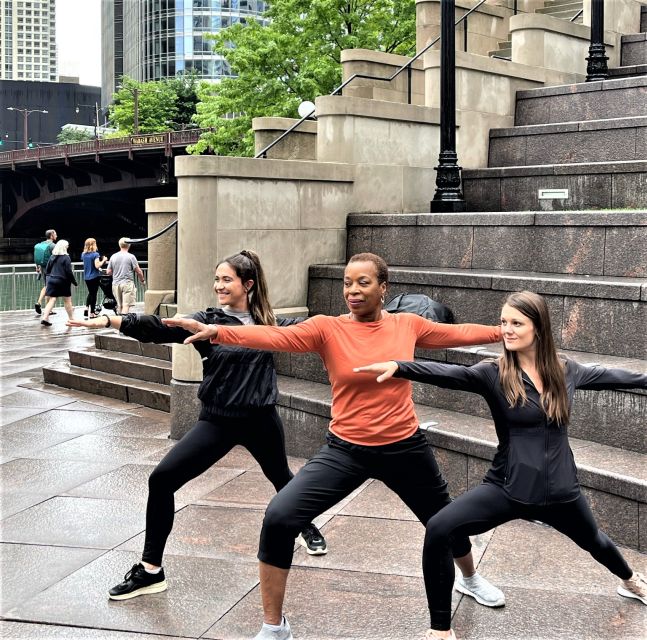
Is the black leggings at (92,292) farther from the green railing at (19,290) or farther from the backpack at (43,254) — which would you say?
the green railing at (19,290)

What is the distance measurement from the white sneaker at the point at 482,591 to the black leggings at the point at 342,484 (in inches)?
15.3

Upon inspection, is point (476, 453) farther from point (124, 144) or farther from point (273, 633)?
point (124, 144)

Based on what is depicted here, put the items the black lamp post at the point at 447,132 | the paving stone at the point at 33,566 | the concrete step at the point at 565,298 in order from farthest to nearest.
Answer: the black lamp post at the point at 447,132, the concrete step at the point at 565,298, the paving stone at the point at 33,566

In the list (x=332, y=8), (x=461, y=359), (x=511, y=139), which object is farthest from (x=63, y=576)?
(x=332, y=8)

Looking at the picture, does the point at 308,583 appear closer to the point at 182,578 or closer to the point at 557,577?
the point at 182,578

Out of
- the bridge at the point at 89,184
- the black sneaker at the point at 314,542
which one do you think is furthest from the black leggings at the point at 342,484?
the bridge at the point at 89,184

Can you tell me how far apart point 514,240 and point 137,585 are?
560 centimetres

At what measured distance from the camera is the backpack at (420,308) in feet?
25.3

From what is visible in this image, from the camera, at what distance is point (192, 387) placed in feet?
30.7

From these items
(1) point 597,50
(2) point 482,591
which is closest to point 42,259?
(1) point 597,50

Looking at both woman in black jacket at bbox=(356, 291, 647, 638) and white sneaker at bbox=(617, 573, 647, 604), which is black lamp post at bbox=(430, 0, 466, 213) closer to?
white sneaker at bbox=(617, 573, 647, 604)

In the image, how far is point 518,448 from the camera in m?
4.46

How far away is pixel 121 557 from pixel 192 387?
347 centimetres

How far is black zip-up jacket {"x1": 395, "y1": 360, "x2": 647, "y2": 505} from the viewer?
4.41 metres
